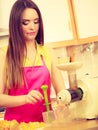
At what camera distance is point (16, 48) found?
3.81ft

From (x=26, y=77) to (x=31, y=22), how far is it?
0.24 metres

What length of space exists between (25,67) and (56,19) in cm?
68

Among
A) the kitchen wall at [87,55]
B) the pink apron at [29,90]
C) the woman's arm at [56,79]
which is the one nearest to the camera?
the pink apron at [29,90]

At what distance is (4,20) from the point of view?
67.9 inches

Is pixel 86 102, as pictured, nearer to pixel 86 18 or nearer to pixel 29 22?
pixel 29 22

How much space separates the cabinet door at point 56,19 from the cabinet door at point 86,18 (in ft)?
0.16

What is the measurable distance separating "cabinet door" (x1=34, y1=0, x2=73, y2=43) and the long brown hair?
499mm

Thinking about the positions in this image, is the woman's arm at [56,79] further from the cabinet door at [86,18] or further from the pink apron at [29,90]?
the cabinet door at [86,18]

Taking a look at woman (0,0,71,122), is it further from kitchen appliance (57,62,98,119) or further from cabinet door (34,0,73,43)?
cabinet door (34,0,73,43)

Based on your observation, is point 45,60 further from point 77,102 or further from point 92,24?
point 92,24

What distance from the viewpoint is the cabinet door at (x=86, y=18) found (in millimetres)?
1722

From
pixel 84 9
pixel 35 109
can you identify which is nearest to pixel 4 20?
pixel 84 9

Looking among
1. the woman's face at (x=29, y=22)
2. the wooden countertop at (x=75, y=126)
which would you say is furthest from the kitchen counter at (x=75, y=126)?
the woman's face at (x=29, y=22)

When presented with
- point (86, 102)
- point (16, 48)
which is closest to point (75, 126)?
point (86, 102)
